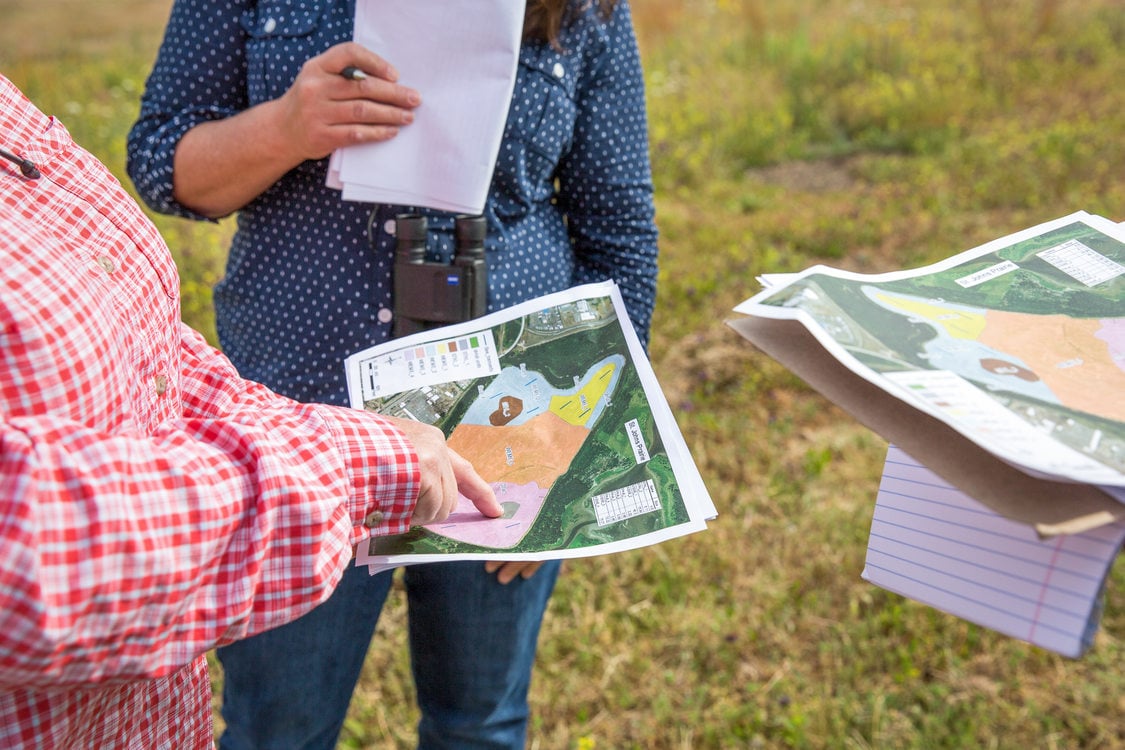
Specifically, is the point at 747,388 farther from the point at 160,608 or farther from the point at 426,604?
the point at 160,608

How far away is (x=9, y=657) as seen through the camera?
65 centimetres

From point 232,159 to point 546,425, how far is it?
1.81 feet

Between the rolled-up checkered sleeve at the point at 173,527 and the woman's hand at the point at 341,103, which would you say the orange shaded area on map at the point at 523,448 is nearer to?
the rolled-up checkered sleeve at the point at 173,527

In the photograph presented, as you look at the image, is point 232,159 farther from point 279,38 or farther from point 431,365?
point 431,365

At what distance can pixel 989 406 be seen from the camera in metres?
0.78

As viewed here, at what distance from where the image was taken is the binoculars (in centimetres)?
127

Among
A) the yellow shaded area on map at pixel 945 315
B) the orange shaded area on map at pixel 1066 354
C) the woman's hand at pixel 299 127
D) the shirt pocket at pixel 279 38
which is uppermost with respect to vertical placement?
the shirt pocket at pixel 279 38

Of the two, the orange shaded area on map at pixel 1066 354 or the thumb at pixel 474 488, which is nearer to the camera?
the orange shaded area on map at pixel 1066 354

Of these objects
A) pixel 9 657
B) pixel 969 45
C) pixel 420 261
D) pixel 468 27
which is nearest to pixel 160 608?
pixel 9 657

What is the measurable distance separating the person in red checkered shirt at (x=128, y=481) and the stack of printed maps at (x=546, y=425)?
0.27 feet

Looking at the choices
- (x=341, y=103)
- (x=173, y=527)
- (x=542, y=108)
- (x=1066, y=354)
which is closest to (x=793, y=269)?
(x=542, y=108)

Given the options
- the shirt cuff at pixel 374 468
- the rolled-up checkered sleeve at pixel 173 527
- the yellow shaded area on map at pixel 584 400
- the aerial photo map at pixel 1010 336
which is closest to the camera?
the rolled-up checkered sleeve at pixel 173 527

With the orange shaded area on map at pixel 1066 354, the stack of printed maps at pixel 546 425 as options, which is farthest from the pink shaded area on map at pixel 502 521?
the orange shaded area on map at pixel 1066 354

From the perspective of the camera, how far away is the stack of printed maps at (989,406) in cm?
76
